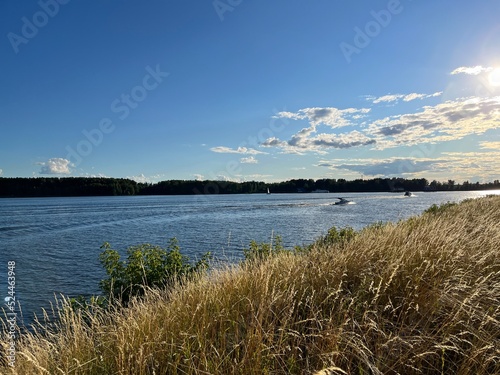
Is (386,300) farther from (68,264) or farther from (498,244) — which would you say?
(68,264)

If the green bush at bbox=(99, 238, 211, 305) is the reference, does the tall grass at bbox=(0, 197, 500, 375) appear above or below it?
above

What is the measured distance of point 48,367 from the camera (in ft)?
13.5

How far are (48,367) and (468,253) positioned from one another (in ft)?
23.3
